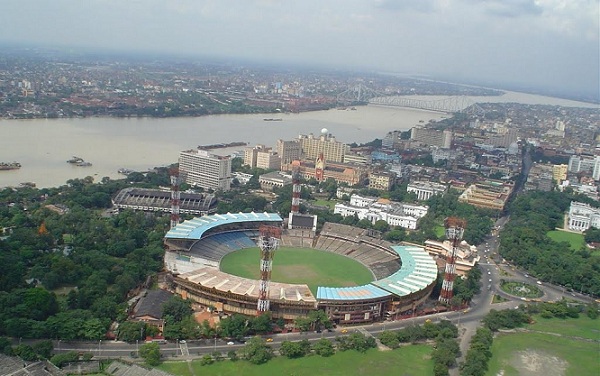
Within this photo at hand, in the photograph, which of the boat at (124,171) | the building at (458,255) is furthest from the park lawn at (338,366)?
the boat at (124,171)

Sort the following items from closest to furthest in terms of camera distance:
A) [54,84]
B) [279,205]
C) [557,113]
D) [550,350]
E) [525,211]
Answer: [550,350]
[279,205]
[525,211]
[54,84]
[557,113]

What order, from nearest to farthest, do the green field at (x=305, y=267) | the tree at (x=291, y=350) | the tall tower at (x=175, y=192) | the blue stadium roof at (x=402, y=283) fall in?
1. the tree at (x=291, y=350)
2. the blue stadium roof at (x=402, y=283)
3. the green field at (x=305, y=267)
4. the tall tower at (x=175, y=192)

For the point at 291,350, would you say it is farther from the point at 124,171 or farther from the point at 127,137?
the point at 127,137

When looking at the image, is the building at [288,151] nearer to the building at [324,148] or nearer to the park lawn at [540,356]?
the building at [324,148]

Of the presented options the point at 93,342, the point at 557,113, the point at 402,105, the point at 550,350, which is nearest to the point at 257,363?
the point at 93,342

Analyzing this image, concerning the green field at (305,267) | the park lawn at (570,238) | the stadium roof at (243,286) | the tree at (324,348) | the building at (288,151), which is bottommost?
the park lawn at (570,238)

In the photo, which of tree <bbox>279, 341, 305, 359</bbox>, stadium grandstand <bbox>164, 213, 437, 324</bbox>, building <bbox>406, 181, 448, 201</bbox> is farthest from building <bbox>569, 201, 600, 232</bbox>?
tree <bbox>279, 341, 305, 359</bbox>

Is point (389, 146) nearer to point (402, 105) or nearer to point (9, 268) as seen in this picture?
point (9, 268)
